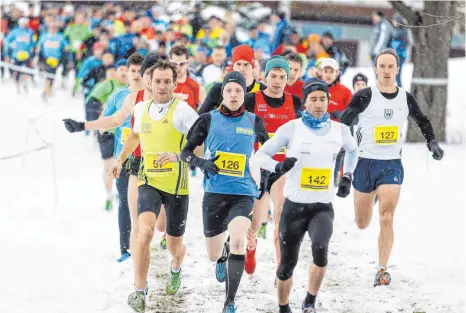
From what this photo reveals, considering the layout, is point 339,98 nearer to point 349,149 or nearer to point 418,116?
point 418,116

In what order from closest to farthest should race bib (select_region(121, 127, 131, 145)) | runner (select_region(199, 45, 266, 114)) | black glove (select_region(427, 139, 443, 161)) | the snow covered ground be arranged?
the snow covered ground < black glove (select_region(427, 139, 443, 161)) < runner (select_region(199, 45, 266, 114)) < race bib (select_region(121, 127, 131, 145))

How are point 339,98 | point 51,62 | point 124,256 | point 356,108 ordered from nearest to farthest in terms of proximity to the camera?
point 356,108, point 124,256, point 339,98, point 51,62

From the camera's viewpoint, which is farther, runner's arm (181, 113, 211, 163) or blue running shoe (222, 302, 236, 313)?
runner's arm (181, 113, 211, 163)

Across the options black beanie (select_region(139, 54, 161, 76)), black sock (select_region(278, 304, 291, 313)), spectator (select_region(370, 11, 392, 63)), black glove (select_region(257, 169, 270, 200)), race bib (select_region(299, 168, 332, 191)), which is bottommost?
black sock (select_region(278, 304, 291, 313))

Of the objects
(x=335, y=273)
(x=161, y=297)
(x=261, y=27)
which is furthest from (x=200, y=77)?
(x=161, y=297)

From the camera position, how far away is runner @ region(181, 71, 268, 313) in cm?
607

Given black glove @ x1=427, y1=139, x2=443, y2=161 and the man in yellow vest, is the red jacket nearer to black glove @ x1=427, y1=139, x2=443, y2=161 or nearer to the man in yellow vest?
black glove @ x1=427, y1=139, x2=443, y2=161

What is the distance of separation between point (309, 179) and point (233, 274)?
914 mm

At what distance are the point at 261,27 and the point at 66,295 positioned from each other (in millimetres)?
12997

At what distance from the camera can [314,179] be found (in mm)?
5793

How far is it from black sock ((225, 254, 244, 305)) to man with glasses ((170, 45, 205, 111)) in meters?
3.02

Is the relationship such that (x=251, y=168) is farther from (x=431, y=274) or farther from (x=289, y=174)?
(x=431, y=274)

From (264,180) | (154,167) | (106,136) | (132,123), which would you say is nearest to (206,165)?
(154,167)

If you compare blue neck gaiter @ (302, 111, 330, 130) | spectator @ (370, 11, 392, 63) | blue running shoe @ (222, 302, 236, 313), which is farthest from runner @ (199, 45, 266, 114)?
spectator @ (370, 11, 392, 63)
